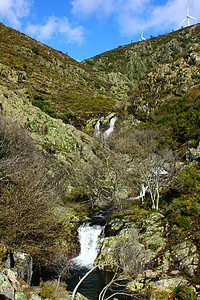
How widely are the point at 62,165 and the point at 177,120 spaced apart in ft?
106

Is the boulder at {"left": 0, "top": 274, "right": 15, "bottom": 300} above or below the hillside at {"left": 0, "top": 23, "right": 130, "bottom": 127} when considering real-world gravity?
below

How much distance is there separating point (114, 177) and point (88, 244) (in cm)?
1446

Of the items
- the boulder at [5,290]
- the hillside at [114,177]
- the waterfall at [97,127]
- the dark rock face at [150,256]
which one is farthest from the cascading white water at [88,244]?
the waterfall at [97,127]

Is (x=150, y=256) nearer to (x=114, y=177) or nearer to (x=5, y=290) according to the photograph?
(x=5, y=290)

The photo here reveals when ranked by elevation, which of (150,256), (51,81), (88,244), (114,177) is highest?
(51,81)

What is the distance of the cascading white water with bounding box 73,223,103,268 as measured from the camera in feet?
58.0

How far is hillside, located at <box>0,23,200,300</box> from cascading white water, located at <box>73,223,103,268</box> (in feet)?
2.37

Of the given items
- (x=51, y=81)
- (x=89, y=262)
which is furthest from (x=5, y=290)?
(x=51, y=81)

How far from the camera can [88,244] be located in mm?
19438

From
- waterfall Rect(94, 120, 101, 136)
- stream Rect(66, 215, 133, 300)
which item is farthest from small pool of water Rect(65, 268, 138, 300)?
waterfall Rect(94, 120, 101, 136)

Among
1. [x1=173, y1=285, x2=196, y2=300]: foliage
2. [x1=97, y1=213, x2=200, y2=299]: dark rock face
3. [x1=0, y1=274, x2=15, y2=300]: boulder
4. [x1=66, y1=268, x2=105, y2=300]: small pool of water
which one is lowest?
[x1=66, y1=268, x2=105, y2=300]: small pool of water

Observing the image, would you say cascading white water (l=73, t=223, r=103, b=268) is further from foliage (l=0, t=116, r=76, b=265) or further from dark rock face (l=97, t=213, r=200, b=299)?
foliage (l=0, t=116, r=76, b=265)

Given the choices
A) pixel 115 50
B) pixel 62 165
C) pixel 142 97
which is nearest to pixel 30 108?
pixel 62 165

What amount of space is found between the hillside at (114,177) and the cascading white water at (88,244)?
0.72 meters
